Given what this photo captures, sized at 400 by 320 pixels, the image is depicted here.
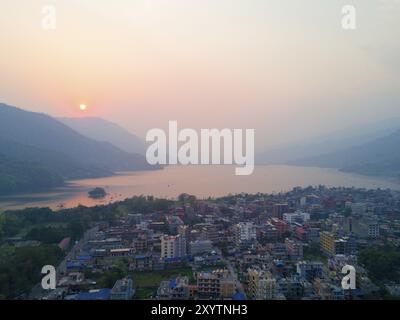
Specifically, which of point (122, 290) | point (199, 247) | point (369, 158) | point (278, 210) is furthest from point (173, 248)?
point (369, 158)

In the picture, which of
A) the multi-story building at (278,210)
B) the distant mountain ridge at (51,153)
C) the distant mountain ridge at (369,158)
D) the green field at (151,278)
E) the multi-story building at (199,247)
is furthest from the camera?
the distant mountain ridge at (51,153)

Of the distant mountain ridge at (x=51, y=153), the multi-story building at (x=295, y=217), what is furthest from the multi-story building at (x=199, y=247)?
the distant mountain ridge at (x=51, y=153)

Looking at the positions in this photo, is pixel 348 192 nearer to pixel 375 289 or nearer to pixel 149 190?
pixel 149 190

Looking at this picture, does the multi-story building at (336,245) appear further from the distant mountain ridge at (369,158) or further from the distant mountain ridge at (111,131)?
the distant mountain ridge at (369,158)

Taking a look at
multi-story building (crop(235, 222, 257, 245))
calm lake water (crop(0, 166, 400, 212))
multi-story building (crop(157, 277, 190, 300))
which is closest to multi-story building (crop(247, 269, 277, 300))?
multi-story building (crop(157, 277, 190, 300))

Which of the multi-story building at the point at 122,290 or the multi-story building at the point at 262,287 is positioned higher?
the multi-story building at the point at 262,287

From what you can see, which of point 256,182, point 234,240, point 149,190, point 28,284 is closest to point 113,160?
point 149,190
